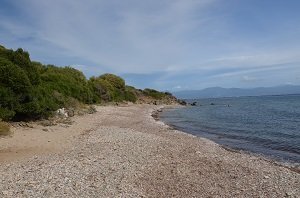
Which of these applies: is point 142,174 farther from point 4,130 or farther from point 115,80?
point 115,80

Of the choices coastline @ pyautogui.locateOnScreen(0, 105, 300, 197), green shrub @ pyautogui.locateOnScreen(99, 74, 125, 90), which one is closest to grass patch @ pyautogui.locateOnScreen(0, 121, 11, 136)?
coastline @ pyautogui.locateOnScreen(0, 105, 300, 197)

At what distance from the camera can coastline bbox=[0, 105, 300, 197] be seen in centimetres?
1320

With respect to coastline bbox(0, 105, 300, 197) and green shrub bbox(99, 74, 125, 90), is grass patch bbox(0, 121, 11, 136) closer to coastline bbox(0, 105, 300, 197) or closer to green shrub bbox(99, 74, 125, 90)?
coastline bbox(0, 105, 300, 197)

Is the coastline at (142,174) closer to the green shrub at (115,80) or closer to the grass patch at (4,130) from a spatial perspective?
the grass patch at (4,130)

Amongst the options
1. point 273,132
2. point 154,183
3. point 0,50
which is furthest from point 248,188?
point 0,50

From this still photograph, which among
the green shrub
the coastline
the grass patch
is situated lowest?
the coastline

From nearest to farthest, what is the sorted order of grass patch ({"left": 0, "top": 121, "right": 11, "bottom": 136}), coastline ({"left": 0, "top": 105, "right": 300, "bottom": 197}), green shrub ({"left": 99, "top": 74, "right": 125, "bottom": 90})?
coastline ({"left": 0, "top": 105, "right": 300, "bottom": 197})
grass patch ({"left": 0, "top": 121, "right": 11, "bottom": 136})
green shrub ({"left": 99, "top": 74, "right": 125, "bottom": 90})

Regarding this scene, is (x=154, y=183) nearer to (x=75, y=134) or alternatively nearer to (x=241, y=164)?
(x=241, y=164)

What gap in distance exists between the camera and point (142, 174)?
15742 millimetres

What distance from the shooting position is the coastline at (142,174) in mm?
13203

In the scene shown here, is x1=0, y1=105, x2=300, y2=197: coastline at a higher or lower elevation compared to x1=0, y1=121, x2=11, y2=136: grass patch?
lower

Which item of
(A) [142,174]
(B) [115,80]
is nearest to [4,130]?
(A) [142,174]

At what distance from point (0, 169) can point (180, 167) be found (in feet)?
27.0

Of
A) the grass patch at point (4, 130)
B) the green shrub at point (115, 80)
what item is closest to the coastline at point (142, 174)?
the grass patch at point (4, 130)
